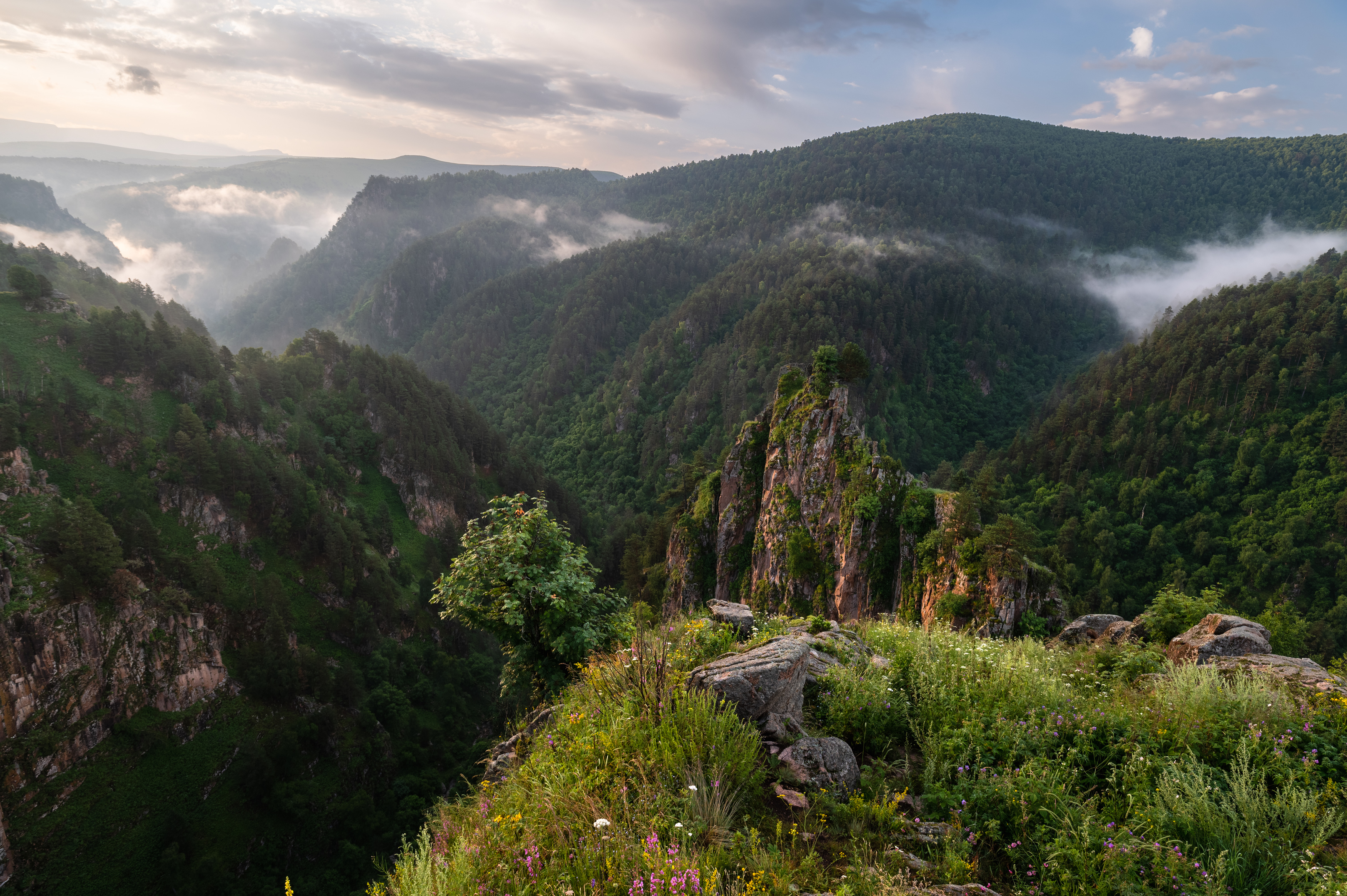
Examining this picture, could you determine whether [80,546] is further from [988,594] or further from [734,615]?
[988,594]

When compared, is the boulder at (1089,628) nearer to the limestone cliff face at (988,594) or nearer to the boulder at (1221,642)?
the boulder at (1221,642)

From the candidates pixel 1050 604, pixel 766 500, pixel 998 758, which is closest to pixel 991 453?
pixel 766 500

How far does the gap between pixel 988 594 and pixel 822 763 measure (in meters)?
23.6

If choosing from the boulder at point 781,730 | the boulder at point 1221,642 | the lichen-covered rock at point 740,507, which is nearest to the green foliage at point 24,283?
the lichen-covered rock at point 740,507

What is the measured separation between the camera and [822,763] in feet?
19.3

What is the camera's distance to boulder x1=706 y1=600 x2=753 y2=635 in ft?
34.1

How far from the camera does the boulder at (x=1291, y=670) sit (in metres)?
6.47

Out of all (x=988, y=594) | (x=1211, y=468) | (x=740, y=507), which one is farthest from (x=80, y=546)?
(x=1211, y=468)

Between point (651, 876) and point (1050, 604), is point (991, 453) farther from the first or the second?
point (651, 876)

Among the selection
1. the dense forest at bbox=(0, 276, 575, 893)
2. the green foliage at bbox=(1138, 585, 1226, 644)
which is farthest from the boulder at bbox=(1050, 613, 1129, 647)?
the dense forest at bbox=(0, 276, 575, 893)

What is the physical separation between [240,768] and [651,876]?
5950 centimetres

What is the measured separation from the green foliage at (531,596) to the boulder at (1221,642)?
32.8 feet

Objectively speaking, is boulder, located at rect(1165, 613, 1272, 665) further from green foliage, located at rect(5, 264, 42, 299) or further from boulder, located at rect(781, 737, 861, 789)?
green foliage, located at rect(5, 264, 42, 299)

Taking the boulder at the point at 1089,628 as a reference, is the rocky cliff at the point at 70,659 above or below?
below
